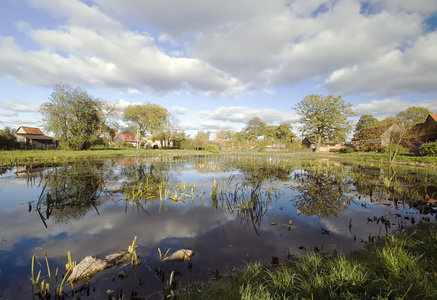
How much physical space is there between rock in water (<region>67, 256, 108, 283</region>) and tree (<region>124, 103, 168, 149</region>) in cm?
5393

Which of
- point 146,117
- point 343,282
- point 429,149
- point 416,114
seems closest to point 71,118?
point 146,117

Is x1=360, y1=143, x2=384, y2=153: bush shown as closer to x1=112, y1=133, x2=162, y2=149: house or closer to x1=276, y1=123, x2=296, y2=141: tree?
x1=276, y1=123, x2=296, y2=141: tree

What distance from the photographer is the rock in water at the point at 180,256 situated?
4.36 m

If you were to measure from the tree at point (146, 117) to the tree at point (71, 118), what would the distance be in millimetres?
17397

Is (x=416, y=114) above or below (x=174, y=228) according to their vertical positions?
above

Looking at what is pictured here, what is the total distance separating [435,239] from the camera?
425 cm

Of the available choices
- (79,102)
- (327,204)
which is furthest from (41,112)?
(327,204)

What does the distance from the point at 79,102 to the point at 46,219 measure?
35.0 metres

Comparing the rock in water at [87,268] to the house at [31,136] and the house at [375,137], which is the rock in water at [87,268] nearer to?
the house at [375,137]

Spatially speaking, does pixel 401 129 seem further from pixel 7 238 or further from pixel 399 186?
pixel 7 238

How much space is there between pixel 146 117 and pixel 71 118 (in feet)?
72.8

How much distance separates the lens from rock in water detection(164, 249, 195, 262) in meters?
4.36

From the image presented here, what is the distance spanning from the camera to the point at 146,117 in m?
55.0

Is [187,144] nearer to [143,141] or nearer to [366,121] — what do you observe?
[143,141]
